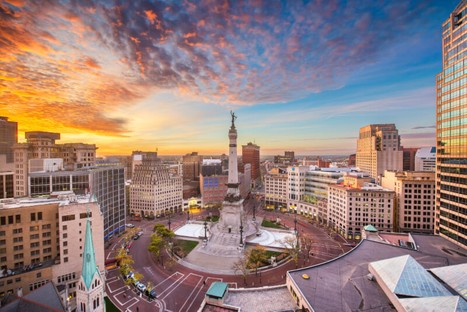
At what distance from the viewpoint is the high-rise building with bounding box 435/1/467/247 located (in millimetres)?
53031

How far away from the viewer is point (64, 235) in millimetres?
49531

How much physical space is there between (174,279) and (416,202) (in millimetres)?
85379

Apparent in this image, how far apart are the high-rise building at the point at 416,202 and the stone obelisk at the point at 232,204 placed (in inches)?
2323

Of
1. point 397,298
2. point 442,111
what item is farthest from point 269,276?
point 442,111

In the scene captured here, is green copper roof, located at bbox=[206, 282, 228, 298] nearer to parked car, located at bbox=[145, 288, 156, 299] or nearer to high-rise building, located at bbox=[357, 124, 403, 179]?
parked car, located at bbox=[145, 288, 156, 299]

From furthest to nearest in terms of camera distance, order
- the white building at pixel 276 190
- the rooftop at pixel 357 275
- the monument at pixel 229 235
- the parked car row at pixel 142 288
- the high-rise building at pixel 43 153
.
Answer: the white building at pixel 276 190 → the high-rise building at pixel 43 153 → the monument at pixel 229 235 → the parked car row at pixel 142 288 → the rooftop at pixel 357 275

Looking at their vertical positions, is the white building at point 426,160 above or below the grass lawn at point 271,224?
above

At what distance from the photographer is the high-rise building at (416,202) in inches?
3169

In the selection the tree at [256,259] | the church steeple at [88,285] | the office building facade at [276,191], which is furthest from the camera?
the office building facade at [276,191]

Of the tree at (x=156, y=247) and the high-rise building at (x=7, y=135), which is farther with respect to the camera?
the high-rise building at (x=7, y=135)

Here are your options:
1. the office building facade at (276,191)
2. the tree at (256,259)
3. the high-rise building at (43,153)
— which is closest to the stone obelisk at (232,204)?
the tree at (256,259)

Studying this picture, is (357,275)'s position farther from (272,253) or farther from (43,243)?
(43,243)

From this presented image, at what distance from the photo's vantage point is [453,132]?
56094 millimetres

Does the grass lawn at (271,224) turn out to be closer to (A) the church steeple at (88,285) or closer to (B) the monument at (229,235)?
(B) the monument at (229,235)
